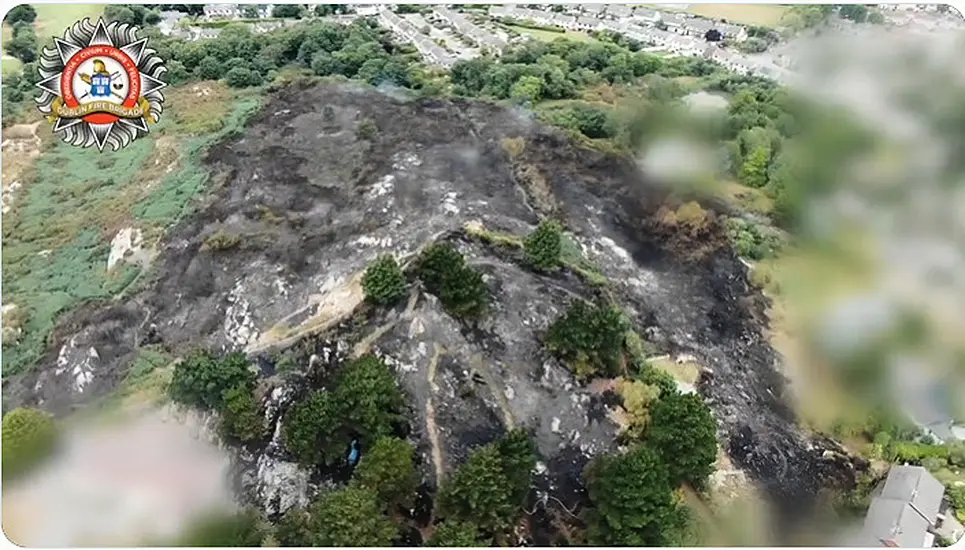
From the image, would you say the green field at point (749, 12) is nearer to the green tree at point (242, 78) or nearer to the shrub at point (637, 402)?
the shrub at point (637, 402)

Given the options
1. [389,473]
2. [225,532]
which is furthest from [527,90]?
[225,532]

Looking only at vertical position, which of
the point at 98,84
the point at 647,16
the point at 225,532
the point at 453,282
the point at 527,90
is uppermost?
the point at 647,16

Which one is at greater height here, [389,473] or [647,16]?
[647,16]

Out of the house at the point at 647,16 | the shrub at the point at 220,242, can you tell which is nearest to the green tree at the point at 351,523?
the shrub at the point at 220,242

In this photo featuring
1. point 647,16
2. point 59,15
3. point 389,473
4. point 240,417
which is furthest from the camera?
point 647,16

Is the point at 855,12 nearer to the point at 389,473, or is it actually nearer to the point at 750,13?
the point at 750,13

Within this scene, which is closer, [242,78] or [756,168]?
[756,168]

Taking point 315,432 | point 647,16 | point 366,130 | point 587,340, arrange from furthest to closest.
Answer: point 647,16 → point 366,130 → point 587,340 → point 315,432
